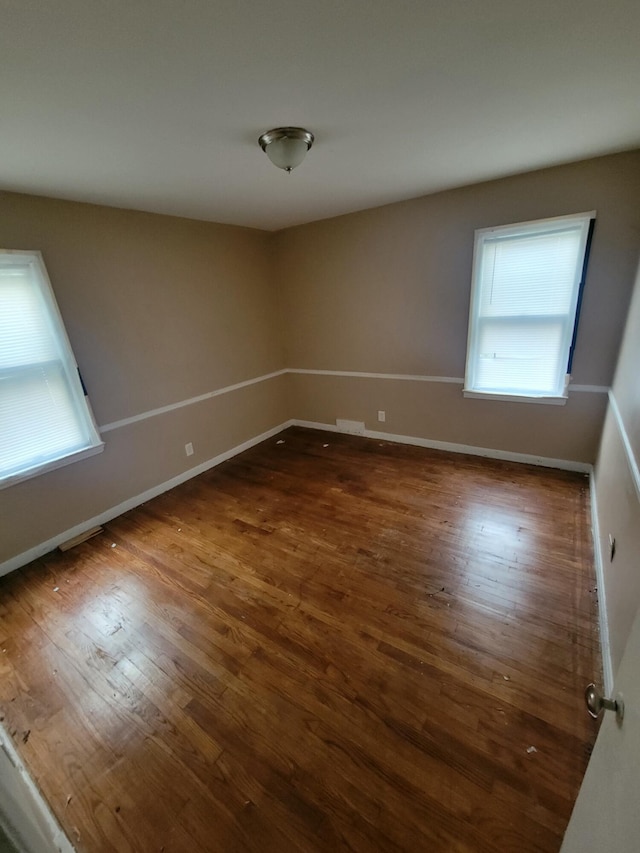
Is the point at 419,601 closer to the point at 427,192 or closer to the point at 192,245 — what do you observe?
the point at 427,192

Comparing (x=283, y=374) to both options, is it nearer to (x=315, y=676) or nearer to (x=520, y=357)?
(x=520, y=357)

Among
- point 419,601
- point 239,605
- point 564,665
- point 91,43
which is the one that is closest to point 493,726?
point 564,665

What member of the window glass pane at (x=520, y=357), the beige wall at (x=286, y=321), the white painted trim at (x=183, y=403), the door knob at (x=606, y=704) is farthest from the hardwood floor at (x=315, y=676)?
the window glass pane at (x=520, y=357)

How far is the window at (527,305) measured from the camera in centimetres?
256

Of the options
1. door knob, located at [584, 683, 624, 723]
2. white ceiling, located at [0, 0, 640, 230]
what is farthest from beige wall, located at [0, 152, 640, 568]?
door knob, located at [584, 683, 624, 723]

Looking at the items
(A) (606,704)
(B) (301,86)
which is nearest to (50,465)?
→ (B) (301,86)

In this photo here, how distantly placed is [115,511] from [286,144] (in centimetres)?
285

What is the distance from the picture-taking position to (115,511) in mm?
2807

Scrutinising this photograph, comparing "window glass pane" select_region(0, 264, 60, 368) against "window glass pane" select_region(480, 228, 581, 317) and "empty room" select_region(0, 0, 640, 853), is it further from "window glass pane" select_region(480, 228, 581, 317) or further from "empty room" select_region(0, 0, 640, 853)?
"window glass pane" select_region(480, 228, 581, 317)

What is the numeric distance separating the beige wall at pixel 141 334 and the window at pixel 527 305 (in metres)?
2.34

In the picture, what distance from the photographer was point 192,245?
3068mm

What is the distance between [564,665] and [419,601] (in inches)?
25.5

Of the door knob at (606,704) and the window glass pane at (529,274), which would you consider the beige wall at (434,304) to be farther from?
the door knob at (606,704)

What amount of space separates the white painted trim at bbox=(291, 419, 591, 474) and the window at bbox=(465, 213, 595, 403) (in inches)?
22.3
